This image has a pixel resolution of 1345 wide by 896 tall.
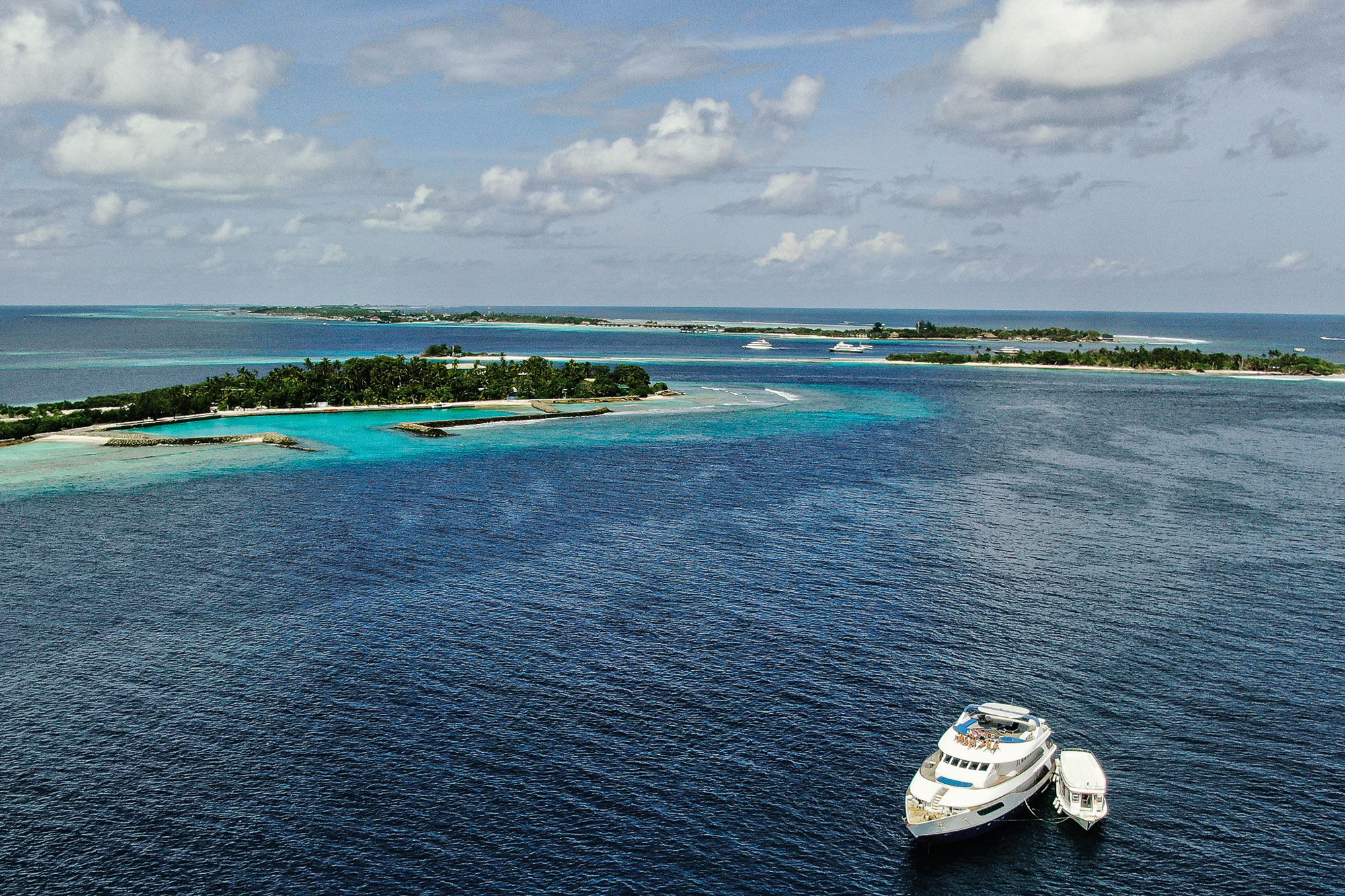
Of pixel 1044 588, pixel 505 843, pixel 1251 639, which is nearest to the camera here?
pixel 505 843

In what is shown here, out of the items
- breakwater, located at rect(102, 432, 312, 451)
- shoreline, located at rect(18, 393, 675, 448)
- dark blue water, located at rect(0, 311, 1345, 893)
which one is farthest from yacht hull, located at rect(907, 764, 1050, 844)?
shoreline, located at rect(18, 393, 675, 448)

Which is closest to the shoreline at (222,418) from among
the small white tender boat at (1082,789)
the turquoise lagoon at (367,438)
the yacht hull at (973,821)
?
the turquoise lagoon at (367,438)

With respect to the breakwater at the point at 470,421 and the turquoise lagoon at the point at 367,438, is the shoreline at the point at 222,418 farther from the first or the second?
the turquoise lagoon at the point at 367,438

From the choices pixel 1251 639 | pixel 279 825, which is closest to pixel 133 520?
pixel 279 825

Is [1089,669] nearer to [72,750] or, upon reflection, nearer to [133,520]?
[72,750]

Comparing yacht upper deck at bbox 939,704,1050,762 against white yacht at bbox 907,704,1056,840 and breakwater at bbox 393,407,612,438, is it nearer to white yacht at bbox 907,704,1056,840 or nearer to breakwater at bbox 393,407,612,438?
white yacht at bbox 907,704,1056,840

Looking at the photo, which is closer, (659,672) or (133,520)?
(659,672)
